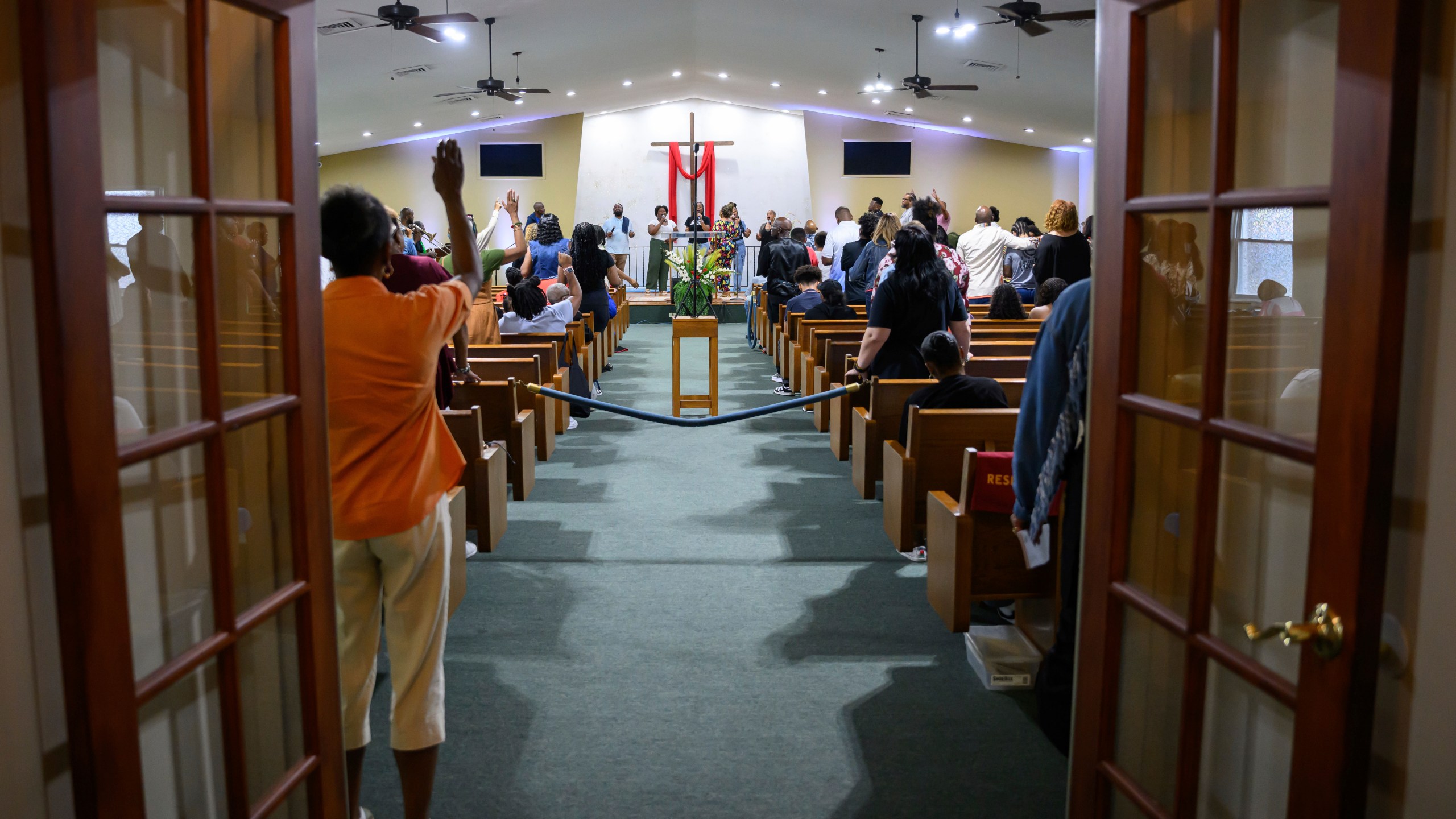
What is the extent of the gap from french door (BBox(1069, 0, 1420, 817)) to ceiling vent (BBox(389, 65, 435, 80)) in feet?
36.1

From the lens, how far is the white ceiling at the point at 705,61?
9.97m

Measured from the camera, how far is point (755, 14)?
1098 cm

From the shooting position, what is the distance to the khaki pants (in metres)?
2.10

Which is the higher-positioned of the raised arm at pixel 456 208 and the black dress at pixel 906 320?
the raised arm at pixel 456 208

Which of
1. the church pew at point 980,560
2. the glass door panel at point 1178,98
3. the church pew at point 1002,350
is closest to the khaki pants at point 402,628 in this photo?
the glass door panel at point 1178,98

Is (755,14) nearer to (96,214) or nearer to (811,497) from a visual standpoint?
(811,497)

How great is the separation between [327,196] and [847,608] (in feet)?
7.63

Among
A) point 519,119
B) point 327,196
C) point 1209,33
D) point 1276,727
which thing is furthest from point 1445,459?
point 519,119

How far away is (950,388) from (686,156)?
48.4 feet

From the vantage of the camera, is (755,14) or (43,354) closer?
(43,354)

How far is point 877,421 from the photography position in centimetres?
484

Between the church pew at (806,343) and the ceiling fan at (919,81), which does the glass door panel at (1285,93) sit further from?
the ceiling fan at (919,81)

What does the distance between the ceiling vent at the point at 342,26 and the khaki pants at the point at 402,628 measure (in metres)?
7.12

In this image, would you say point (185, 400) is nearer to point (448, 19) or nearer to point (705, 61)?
point (448, 19)
